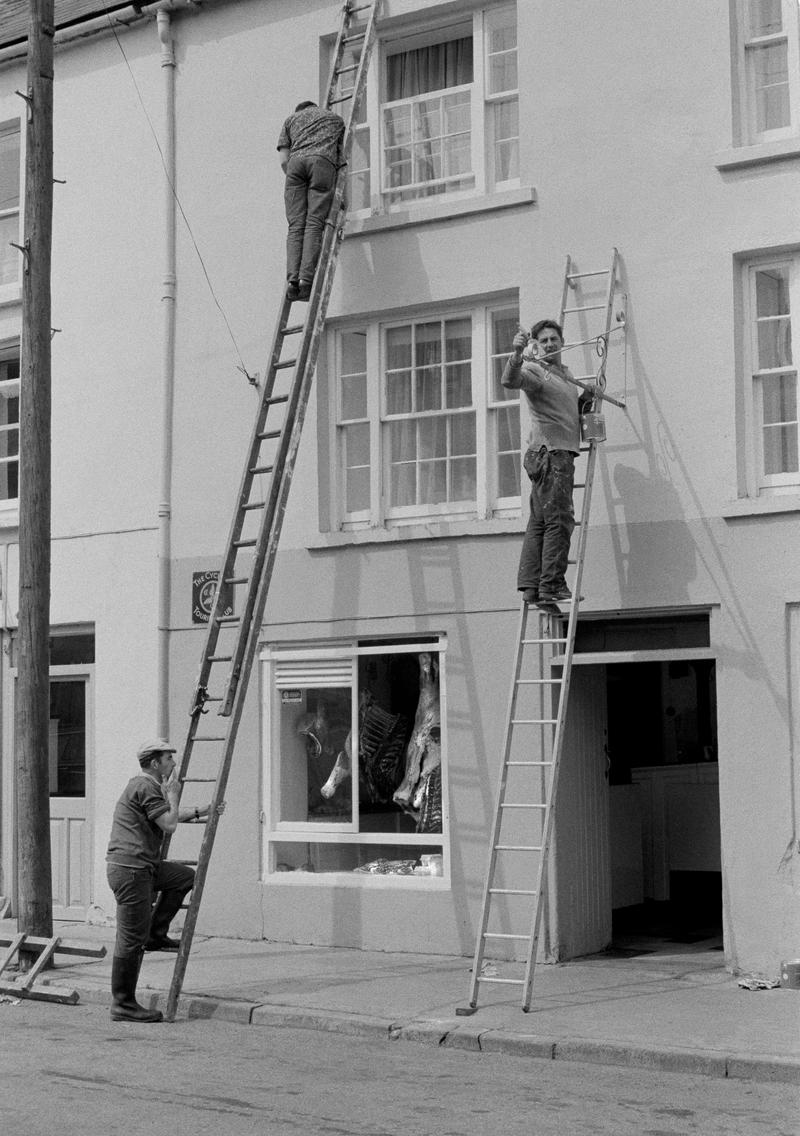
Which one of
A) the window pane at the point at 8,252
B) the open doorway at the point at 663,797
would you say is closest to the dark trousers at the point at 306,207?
the window pane at the point at 8,252

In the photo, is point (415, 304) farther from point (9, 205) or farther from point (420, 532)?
point (9, 205)

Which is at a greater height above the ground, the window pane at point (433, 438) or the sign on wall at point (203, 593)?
the window pane at point (433, 438)

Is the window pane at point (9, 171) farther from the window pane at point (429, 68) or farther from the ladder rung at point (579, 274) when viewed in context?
the ladder rung at point (579, 274)

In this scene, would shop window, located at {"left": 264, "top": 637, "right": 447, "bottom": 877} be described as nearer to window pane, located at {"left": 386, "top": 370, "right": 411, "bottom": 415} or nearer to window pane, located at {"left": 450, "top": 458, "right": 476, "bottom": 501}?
window pane, located at {"left": 450, "top": 458, "right": 476, "bottom": 501}

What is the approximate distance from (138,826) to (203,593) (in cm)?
374

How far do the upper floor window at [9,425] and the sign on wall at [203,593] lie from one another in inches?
115

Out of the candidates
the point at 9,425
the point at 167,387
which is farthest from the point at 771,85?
the point at 9,425

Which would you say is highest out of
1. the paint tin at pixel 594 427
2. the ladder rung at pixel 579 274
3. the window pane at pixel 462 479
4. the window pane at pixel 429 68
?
the window pane at pixel 429 68

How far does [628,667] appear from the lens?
595 inches

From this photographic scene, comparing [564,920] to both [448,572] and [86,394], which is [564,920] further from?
[86,394]

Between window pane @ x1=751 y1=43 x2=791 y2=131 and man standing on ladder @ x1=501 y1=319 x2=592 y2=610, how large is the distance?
91.7 inches

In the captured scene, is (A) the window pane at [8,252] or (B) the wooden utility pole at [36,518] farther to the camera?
(A) the window pane at [8,252]

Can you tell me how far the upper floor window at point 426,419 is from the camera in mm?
12836

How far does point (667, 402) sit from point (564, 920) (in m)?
4.13
